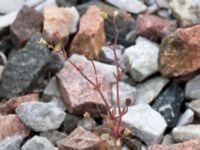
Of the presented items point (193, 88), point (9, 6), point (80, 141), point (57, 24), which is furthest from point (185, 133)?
point (9, 6)

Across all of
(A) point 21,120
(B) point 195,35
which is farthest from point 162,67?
(A) point 21,120

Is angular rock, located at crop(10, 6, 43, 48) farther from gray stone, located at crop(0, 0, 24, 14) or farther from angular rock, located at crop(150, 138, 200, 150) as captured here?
angular rock, located at crop(150, 138, 200, 150)

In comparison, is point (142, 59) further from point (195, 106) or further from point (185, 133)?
point (185, 133)

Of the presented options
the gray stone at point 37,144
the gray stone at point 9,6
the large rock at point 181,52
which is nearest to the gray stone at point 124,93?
the large rock at point 181,52

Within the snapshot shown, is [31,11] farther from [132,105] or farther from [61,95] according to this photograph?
[132,105]

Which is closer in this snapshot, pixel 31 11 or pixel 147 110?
pixel 147 110

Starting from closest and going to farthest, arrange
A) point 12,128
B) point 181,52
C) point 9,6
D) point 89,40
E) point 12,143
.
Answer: point 12,143
point 12,128
point 181,52
point 89,40
point 9,6

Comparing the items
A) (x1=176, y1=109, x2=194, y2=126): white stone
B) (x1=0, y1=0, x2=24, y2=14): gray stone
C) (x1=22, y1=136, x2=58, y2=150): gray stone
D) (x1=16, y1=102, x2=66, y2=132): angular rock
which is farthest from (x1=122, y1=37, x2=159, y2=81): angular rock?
(x1=0, y1=0, x2=24, y2=14): gray stone
